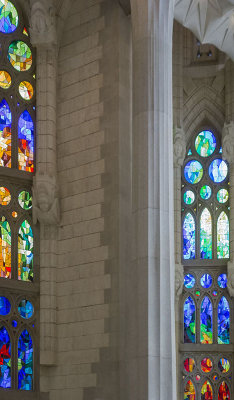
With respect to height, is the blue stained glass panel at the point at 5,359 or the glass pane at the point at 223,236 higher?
the glass pane at the point at 223,236

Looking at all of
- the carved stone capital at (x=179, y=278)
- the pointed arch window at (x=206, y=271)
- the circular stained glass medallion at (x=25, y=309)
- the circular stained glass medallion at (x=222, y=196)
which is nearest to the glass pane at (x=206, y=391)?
the pointed arch window at (x=206, y=271)

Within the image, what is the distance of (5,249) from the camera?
51.9ft

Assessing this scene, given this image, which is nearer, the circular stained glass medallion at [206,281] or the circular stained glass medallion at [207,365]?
the circular stained glass medallion at [207,365]

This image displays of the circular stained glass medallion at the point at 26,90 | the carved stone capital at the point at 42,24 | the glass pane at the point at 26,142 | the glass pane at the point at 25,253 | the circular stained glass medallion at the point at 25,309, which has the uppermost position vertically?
the carved stone capital at the point at 42,24

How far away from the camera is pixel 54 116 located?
53.6ft

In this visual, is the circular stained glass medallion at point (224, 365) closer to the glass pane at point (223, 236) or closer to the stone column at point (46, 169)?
the glass pane at point (223, 236)

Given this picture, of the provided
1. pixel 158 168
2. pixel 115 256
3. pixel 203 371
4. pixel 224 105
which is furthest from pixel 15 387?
pixel 224 105

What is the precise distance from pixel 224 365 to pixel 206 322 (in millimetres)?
946

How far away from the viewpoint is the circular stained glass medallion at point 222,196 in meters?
21.6

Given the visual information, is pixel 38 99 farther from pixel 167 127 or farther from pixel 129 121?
pixel 167 127

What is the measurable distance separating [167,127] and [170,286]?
2191 mm

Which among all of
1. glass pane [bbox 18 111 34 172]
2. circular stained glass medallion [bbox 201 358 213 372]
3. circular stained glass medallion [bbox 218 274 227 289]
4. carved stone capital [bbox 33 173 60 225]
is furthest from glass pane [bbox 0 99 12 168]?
circular stained glass medallion [bbox 201 358 213 372]

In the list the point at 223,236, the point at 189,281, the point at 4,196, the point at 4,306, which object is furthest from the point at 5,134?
the point at 223,236

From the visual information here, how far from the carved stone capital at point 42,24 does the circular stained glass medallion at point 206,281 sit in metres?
7.03
